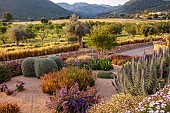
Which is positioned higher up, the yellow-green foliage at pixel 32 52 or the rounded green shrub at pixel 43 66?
the rounded green shrub at pixel 43 66

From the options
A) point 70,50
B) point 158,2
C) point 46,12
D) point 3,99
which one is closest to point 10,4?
point 46,12

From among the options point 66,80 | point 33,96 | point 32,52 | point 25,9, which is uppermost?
point 25,9

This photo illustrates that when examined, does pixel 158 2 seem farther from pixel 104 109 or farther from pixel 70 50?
pixel 104 109

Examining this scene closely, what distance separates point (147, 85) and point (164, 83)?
55cm

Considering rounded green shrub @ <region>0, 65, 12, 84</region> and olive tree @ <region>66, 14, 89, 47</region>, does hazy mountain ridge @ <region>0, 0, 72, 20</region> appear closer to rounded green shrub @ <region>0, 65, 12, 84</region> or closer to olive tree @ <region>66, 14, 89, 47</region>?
olive tree @ <region>66, 14, 89, 47</region>

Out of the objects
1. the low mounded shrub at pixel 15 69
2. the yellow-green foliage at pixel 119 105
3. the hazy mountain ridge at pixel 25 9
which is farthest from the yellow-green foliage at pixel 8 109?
the hazy mountain ridge at pixel 25 9

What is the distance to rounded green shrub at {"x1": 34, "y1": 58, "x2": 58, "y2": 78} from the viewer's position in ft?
40.9

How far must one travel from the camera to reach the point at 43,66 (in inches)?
490

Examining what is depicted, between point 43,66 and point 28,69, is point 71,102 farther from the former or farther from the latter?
point 28,69

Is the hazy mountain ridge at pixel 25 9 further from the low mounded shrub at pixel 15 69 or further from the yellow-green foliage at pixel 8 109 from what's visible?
the yellow-green foliage at pixel 8 109

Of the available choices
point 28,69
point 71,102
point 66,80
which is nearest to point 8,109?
point 71,102

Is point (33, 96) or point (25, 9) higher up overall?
point (25, 9)

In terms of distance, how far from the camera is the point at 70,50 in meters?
29.1

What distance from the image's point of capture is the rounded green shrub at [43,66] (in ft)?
40.9
